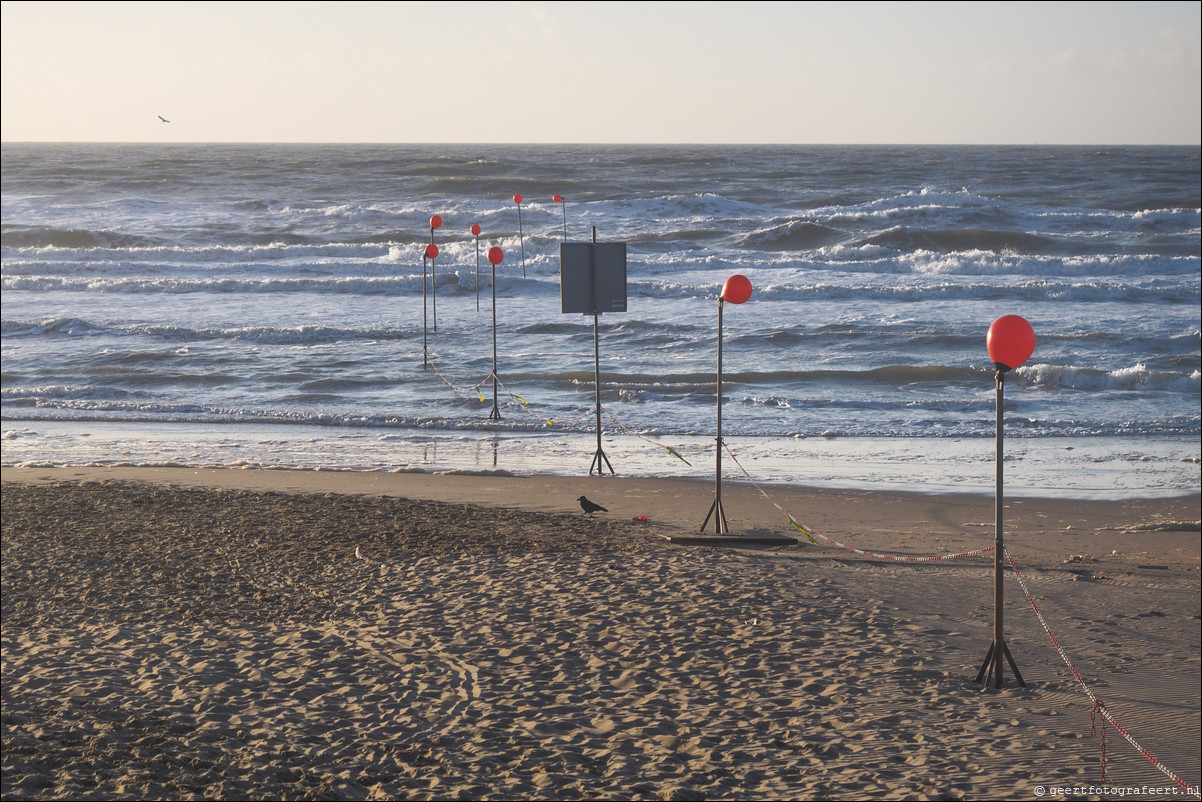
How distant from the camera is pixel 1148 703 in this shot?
5.73 metres

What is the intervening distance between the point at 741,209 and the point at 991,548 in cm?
4173

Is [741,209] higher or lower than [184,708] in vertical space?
higher

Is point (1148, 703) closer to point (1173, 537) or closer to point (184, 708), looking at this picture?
point (1173, 537)

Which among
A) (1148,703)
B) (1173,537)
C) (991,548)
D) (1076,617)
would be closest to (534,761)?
(1148,703)

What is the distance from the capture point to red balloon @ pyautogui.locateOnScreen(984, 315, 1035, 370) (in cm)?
538

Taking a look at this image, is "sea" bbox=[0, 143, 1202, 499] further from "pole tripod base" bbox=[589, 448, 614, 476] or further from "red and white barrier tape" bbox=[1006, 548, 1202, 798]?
"red and white barrier tape" bbox=[1006, 548, 1202, 798]

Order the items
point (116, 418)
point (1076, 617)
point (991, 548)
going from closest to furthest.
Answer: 1. point (1076, 617)
2. point (991, 548)
3. point (116, 418)

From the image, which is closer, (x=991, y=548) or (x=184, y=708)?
(x=184, y=708)

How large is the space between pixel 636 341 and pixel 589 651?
641 inches

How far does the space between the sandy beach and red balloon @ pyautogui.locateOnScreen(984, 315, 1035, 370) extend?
184 cm

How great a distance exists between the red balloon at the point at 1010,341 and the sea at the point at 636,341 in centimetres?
15

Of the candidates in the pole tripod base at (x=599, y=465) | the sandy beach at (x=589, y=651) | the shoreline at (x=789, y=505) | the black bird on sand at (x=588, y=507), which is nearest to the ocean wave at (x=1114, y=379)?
the shoreline at (x=789, y=505)

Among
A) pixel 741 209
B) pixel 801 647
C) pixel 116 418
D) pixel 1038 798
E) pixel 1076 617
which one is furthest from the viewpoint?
pixel 741 209

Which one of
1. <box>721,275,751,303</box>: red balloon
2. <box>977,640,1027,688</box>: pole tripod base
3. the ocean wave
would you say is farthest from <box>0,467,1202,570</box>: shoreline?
the ocean wave
